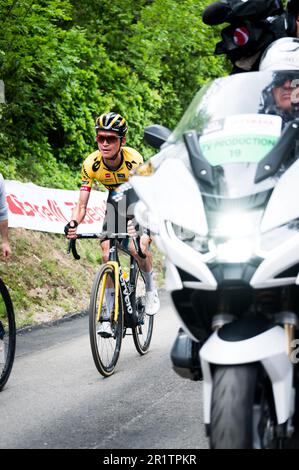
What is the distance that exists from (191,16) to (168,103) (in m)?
2.62

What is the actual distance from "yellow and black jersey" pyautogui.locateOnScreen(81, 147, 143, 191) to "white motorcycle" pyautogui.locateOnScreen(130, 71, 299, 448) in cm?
365

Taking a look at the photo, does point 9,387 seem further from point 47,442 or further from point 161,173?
point 161,173

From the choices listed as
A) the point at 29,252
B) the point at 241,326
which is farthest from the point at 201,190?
the point at 29,252

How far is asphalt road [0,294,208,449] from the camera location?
A: 5379mm

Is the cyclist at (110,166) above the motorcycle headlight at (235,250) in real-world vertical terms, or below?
below

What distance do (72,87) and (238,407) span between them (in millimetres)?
11802

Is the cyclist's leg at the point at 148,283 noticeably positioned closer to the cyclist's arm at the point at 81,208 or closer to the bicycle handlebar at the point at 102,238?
the bicycle handlebar at the point at 102,238

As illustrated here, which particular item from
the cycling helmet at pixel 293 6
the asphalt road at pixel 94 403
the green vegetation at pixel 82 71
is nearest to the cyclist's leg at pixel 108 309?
the asphalt road at pixel 94 403

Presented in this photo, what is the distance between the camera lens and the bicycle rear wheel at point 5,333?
23.1ft

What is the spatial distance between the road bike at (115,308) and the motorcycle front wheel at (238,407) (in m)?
3.56

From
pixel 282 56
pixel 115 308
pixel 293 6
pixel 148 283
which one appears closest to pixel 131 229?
pixel 115 308

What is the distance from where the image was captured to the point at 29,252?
12727mm

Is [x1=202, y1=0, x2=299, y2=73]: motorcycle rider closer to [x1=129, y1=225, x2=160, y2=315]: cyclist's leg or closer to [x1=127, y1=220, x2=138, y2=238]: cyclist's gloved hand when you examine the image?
[x1=127, y1=220, x2=138, y2=238]: cyclist's gloved hand

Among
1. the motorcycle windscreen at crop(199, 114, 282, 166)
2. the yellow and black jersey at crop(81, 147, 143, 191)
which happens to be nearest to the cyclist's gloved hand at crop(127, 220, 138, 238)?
the yellow and black jersey at crop(81, 147, 143, 191)
